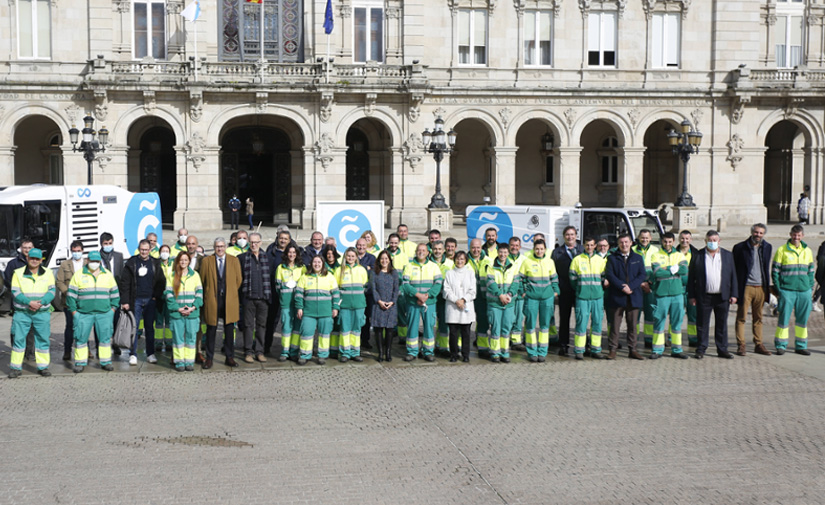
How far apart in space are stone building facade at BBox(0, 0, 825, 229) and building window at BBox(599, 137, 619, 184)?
3.48 metres

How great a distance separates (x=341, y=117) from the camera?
3650cm

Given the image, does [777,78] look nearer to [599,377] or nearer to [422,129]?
[422,129]

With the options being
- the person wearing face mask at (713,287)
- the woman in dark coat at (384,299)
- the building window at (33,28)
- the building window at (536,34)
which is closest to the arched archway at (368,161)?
the building window at (536,34)

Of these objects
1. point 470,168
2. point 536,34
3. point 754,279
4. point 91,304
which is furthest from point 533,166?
point 91,304

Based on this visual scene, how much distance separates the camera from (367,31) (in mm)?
37188

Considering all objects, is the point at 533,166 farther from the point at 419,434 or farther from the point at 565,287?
the point at 419,434

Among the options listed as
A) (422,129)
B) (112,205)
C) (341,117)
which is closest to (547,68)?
(422,129)

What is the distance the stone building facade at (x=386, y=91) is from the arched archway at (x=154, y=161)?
0.28 ft

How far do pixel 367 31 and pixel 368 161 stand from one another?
6.25 m

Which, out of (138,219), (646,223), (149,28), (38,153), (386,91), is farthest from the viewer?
(38,153)

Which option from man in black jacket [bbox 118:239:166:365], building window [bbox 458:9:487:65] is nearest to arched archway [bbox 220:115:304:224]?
building window [bbox 458:9:487:65]

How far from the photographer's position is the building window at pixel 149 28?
1415 inches

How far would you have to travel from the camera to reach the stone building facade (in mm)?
35125

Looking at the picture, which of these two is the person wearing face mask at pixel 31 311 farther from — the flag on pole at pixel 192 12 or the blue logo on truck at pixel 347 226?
the flag on pole at pixel 192 12
